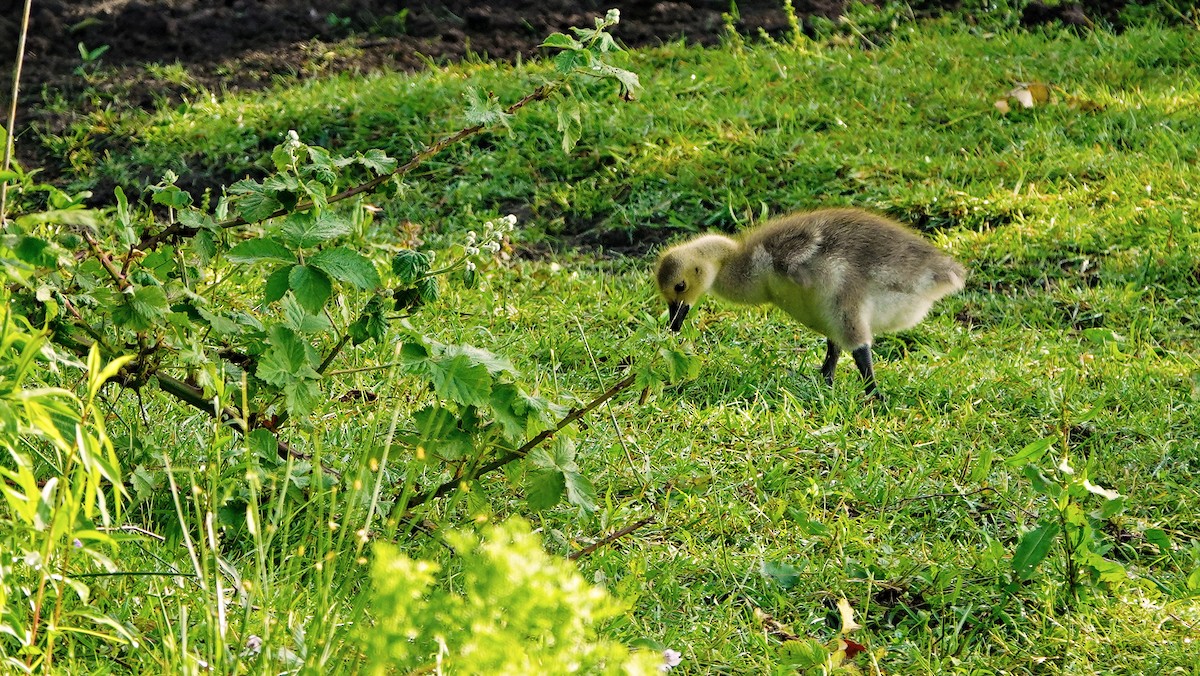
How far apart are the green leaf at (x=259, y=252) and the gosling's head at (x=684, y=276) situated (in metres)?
2.35

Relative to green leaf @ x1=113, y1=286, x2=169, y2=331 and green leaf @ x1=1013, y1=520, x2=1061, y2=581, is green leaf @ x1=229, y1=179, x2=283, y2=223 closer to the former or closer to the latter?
green leaf @ x1=113, y1=286, x2=169, y2=331

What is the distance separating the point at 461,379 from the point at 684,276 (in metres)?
2.33

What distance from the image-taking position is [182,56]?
29.9 feet

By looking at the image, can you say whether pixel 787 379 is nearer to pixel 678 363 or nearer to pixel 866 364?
pixel 866 364

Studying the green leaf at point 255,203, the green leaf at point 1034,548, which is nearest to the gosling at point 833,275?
the green leaf at point 1034,548

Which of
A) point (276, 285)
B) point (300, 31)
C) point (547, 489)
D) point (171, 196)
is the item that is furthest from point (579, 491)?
point (300, 31)

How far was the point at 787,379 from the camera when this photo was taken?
5.16 m

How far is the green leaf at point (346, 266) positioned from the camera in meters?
3.31

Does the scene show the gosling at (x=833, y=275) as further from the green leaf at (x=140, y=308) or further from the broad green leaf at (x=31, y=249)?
the broad green leaf at (x=31, y=249)

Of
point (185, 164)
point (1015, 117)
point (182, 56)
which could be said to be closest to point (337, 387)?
point (185, 164)

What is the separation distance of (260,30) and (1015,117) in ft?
17.1

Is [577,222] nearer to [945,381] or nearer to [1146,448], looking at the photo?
[945,381]

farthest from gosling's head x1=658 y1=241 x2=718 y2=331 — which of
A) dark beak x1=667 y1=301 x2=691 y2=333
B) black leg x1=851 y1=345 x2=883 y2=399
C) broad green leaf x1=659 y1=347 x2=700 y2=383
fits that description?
broad green leaf x1=659 y1=347 x2=700 y2=383

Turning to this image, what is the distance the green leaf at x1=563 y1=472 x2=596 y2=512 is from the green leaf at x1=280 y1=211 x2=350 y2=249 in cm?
86
